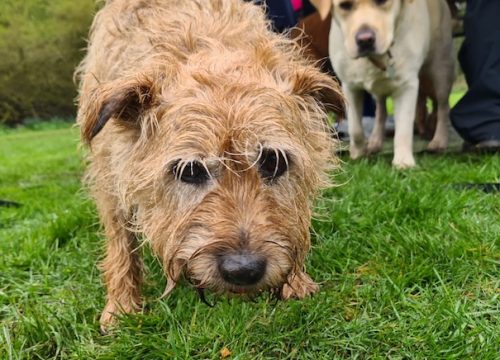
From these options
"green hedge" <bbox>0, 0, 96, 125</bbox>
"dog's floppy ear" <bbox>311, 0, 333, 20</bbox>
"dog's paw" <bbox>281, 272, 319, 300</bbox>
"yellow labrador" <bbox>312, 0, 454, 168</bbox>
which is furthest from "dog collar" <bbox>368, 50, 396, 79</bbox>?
"green hedge" <bbox>0, 0, 96, 125</bbox>

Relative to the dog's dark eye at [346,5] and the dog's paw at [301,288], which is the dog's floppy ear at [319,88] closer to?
the dog's paw at [301,288]

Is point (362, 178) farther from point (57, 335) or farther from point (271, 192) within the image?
point (57, 335)

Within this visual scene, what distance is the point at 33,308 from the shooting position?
2.82 meters

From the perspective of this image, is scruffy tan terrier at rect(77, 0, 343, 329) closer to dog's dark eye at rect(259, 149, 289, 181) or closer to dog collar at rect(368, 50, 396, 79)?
dog's dark eye at rect(259, 149, 289, 181)

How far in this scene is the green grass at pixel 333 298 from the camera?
2428 millimetres

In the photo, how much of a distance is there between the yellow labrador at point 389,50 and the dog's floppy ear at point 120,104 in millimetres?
3028

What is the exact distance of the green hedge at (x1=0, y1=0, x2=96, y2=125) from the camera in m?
19.3

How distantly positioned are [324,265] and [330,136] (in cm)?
69

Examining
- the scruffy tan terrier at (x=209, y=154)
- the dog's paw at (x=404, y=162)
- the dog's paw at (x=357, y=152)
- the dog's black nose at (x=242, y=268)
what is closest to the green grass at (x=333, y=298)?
the scruffy tan terrier at (x=209, y=154)

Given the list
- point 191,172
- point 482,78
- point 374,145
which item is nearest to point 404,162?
point 482,78

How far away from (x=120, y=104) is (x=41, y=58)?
68.5 ft

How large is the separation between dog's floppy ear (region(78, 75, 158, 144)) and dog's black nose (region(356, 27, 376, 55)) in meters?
3.01

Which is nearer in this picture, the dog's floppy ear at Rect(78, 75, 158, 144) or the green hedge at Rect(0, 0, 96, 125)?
the dog's floppy ear at Rect(78, 75, 158, 144)

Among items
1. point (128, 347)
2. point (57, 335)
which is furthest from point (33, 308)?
point (128, 347)
